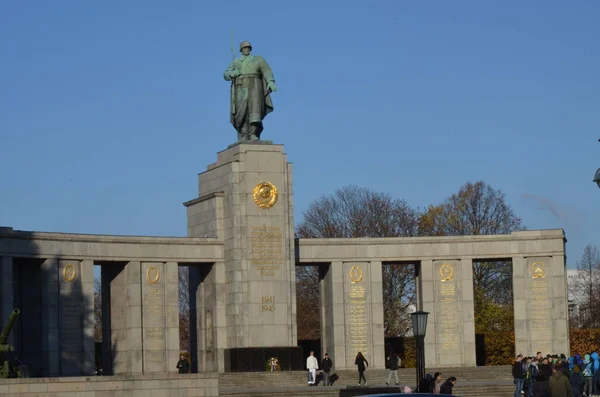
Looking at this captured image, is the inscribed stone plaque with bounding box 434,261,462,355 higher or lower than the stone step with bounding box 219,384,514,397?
higher

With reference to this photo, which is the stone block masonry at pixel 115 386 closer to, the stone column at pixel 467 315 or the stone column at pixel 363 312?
the stone column at pixel 363 312

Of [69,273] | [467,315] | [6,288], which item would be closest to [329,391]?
[69,273]

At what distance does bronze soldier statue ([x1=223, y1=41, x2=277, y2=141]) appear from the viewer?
4769cm

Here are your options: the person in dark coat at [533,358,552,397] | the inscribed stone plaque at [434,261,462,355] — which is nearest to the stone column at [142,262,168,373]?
the inscribed stone plaque at [434,261,462,355]

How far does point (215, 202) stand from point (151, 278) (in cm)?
328

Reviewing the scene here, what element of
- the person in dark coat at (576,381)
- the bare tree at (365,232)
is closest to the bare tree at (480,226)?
the bare tree at (365,232)

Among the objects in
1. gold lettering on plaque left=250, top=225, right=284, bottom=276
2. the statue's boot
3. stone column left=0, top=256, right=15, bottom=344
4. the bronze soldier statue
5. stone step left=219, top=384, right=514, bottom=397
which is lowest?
stone step left=219, top=384, right=514, bottom=397

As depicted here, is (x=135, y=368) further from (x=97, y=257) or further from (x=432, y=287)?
(x=432, y=287)

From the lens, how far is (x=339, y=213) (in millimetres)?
76062

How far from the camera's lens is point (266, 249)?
155 ft

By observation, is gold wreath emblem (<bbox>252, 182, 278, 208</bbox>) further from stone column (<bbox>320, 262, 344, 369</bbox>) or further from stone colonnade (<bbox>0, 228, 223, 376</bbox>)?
stone column (<bbox>320, 262, 344, 369</bbox>)

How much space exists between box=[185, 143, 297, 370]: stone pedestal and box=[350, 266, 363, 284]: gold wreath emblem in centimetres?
273

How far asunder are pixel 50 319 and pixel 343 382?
9.60 meters

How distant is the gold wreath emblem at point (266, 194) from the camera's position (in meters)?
47.2
